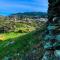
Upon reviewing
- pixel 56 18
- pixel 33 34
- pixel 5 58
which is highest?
pixel 56 18

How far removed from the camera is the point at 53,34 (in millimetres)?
27828

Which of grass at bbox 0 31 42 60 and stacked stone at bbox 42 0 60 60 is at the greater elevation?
stacked stone at bbox 42 0 60 60

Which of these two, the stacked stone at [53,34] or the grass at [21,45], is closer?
the stacked stone at [53,34]

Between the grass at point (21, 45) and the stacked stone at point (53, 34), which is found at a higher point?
the stacked stone at point (53, 34)

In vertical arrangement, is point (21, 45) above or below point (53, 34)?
below

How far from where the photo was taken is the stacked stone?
1061 inches

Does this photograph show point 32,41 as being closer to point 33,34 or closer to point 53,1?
point 33,34

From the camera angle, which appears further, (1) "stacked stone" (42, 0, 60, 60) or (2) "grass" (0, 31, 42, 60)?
(2) "grass" (0, 31, 42, 60)

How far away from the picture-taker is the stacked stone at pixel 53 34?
26.9m

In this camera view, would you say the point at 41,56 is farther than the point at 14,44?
No

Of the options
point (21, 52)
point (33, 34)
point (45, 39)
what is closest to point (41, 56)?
point (45, 39)

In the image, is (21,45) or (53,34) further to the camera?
(21,45)

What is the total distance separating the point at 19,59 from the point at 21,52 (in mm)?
1213

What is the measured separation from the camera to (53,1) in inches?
1139
